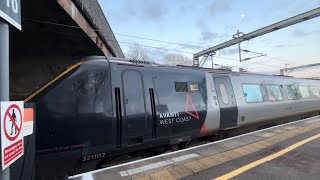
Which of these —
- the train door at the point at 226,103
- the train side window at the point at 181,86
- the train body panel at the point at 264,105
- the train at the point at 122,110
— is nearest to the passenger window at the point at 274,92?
the train body panel at the point at 264,105

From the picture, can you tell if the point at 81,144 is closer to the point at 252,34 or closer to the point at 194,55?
the point at 252,34

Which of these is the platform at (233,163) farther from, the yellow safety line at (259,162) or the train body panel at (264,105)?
the train body panel at (264,105)

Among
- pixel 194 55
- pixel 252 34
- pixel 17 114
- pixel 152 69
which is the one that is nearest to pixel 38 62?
pixel 152 69

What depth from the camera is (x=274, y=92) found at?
1273cm

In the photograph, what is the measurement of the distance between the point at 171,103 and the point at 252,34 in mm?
20840

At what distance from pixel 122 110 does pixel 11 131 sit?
4.25m

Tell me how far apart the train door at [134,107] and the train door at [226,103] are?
3.36 meters

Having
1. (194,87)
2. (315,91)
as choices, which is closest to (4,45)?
(194,87)

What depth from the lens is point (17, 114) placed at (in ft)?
7.11

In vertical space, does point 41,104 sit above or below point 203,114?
above

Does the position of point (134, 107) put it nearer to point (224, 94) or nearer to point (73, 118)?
point (73, 118)

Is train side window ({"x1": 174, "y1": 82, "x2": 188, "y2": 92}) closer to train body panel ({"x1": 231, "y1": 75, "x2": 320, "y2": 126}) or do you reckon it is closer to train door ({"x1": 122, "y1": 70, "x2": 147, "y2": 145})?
train door ({"x1": 122, "y1": 70, "x2": 147, "y2": 145})

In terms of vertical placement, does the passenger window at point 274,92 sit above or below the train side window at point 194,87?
below

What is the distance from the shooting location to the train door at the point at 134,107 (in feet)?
21.0
